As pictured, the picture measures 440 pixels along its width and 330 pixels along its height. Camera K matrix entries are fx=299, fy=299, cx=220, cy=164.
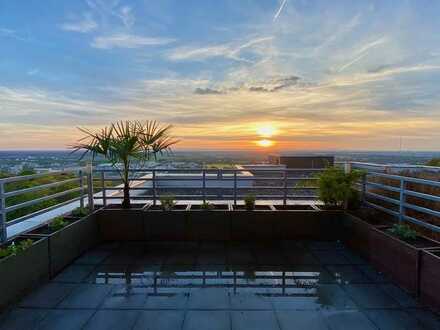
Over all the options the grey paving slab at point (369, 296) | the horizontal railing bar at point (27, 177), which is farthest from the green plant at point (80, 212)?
the grey paving slab at point (369, 296)

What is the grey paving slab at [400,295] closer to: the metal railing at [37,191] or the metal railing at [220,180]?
the metal railing at [220,180]

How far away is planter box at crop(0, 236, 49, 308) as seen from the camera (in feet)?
8.14

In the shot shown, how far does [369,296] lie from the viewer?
2.75 metres

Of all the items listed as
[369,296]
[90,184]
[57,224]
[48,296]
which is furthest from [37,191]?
[369,296]

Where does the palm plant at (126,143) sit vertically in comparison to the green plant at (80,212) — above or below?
above

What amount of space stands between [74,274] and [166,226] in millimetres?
1549

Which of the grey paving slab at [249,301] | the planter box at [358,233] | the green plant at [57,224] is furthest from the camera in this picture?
the planter box at [358,233]

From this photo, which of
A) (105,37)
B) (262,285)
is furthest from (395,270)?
(105,37)

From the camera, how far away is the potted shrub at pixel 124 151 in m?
4.47

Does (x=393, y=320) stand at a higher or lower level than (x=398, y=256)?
lower

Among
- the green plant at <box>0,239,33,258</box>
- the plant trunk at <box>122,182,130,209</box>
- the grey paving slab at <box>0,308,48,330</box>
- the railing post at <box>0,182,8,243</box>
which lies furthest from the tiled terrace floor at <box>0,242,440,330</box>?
the plant trunk at <box>122,182,130,209</box>

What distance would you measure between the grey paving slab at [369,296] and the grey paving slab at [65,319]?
2279 millimetres

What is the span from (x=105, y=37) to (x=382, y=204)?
5.64m

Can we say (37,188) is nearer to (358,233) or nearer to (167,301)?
(167,301)
